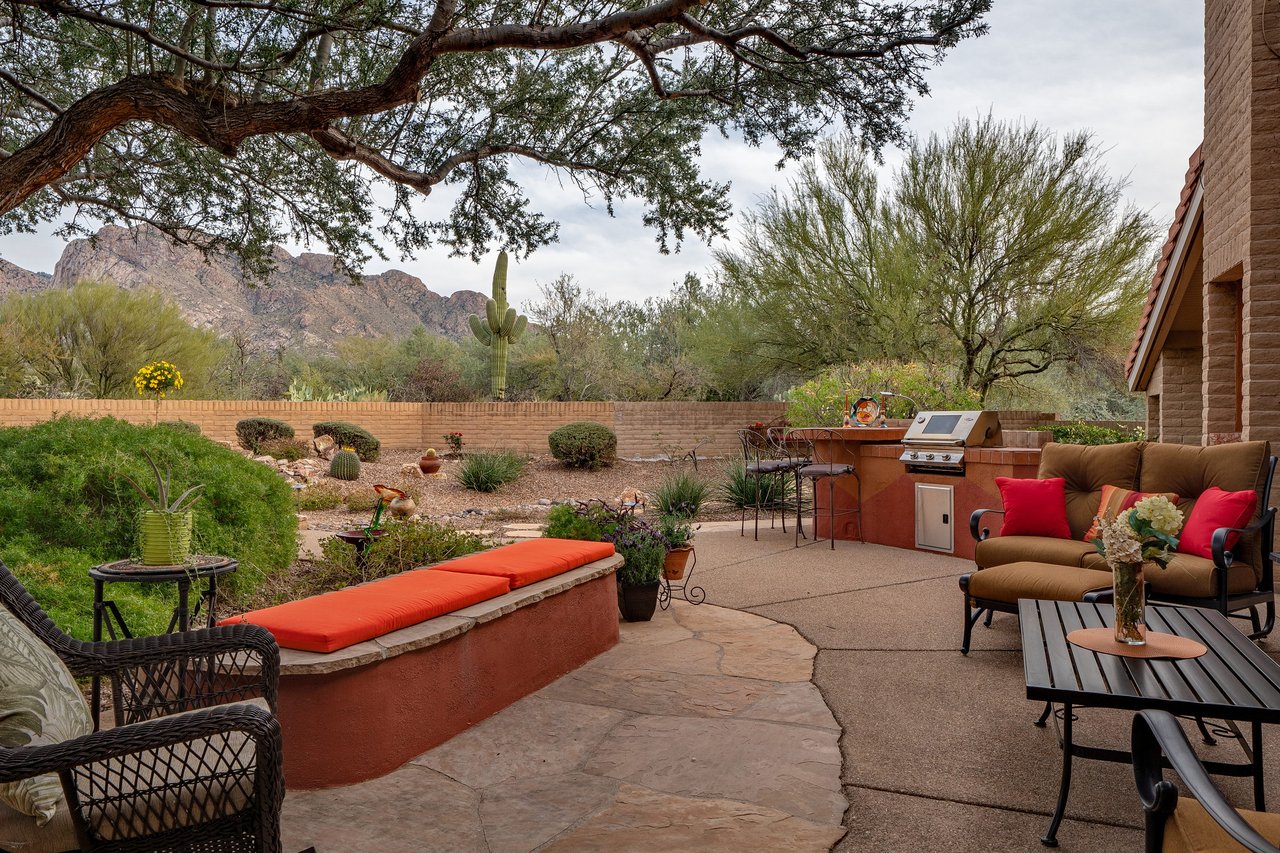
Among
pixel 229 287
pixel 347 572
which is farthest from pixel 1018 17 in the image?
pixel 229 287

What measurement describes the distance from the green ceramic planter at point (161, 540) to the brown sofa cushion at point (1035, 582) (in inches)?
158

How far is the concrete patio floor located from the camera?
8.74 feet

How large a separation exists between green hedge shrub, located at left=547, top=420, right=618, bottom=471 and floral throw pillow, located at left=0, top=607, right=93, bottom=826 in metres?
13.5

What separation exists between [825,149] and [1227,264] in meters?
10.2

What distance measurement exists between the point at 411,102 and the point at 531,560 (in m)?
3.46

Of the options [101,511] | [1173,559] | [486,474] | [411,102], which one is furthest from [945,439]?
[486,474]

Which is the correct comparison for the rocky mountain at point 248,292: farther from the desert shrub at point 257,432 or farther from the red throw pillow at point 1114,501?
the red throw pillow at point 1114,501

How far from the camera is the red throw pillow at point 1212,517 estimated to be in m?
4.46

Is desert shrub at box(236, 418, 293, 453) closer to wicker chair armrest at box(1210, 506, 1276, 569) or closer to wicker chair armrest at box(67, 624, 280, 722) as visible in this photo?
wicker chair armrest at box(67, 624, 280, 722)

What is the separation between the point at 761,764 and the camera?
10.5 feet

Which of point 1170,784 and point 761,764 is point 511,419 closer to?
point 761,764

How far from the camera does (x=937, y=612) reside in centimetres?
571

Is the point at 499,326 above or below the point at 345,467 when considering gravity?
above

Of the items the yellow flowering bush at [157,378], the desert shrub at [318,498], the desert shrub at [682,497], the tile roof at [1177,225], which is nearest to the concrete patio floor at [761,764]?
the desert shrub at [682,497]
